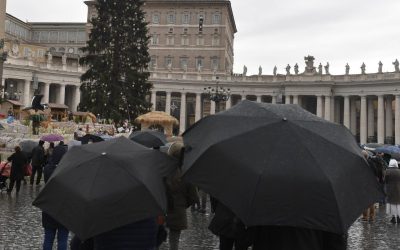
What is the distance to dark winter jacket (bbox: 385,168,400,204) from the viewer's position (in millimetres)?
13922

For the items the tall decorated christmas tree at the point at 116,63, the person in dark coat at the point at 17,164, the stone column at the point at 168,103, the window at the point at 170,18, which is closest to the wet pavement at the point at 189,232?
the person in dark coat at the point at 17,164

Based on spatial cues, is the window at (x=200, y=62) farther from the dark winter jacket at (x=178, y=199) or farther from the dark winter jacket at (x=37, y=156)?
the dark winter jacket at (x=178, y=199)

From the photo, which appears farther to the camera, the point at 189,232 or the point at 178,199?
the point at 189,232

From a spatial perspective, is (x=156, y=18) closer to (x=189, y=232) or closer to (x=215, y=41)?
(x=215, y=41)

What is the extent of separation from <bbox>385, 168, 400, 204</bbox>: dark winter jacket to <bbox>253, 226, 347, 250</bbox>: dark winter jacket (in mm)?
10184

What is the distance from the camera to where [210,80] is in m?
69.8

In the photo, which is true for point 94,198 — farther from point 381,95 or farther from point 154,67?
point 154,67

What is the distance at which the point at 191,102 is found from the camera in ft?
257

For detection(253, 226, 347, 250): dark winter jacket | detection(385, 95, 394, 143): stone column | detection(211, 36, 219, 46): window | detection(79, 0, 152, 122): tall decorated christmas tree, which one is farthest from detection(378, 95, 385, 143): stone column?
detection(253, 226, 347, 250): dark winter jacket

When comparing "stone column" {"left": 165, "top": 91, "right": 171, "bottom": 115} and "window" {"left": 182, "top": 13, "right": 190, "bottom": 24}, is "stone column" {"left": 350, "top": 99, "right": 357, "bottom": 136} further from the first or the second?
"window" {"left": 182, "top": 13, "right": 190, "bottom": 24}

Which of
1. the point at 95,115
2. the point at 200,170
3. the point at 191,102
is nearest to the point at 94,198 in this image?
the point at 200,170

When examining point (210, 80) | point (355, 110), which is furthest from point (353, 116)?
point (210, 80)

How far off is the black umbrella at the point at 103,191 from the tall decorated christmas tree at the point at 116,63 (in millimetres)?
35104

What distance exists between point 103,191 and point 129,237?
58 centimetres
